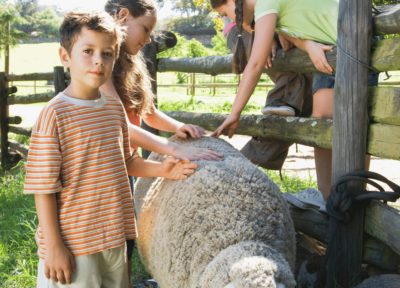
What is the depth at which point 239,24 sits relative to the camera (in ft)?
8.55

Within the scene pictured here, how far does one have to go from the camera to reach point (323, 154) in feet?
9.32

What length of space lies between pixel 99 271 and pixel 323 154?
1866 millimetres

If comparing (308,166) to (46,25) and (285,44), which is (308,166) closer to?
(285,44)

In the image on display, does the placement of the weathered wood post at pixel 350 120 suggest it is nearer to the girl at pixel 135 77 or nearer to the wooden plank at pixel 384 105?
the wooden plank at pixel 384 105

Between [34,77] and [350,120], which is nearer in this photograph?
[350,120]

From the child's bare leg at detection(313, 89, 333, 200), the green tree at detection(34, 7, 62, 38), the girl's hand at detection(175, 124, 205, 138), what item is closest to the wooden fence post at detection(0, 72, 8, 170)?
the girl's hand at detection(175, 124, 205, 138)

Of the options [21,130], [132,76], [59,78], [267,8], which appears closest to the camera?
[267,8]

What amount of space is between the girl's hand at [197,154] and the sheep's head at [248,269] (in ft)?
2.18

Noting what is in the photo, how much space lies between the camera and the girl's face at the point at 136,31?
254cm

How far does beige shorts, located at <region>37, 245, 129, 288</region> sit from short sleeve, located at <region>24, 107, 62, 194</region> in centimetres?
36

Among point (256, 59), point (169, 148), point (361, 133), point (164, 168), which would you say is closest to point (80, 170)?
point (164, 168)

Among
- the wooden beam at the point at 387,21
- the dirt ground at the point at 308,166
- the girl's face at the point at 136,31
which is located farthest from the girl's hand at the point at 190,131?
the dirt ground at the point at 308,166

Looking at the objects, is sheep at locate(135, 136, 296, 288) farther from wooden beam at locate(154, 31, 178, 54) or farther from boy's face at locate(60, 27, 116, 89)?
wooden beam at locate(154, 31, 178, 54)

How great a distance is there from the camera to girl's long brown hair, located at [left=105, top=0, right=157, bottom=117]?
2.55m
